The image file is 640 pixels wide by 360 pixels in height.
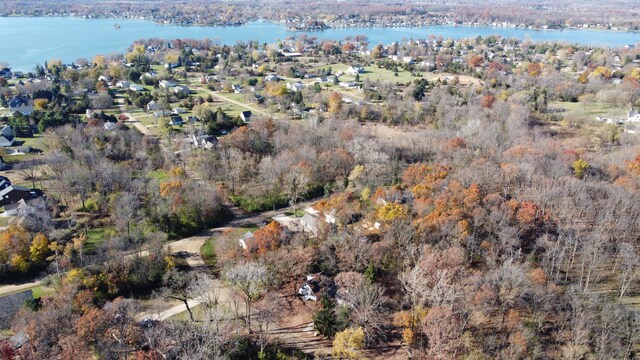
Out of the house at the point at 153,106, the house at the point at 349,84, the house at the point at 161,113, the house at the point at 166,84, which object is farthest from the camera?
the house at the point at 349,84

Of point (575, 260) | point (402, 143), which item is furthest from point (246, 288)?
point (402, 143)

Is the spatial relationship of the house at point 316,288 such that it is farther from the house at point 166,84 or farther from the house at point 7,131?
the house at point 166,84

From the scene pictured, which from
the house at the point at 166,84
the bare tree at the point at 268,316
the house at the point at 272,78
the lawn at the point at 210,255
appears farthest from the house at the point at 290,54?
the bare tree at the point at 268,316

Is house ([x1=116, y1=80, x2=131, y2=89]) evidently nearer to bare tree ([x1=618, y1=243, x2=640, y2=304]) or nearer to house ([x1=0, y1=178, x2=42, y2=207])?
house ([x1=0, y1=178, x2=42, y2=207])

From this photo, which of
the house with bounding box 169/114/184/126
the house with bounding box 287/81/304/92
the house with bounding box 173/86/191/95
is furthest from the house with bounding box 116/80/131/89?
the house with bounding box 287/81/304/92

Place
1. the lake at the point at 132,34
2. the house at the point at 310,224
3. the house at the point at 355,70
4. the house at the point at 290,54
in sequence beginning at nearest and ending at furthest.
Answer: the house at the point at 310,224
the house at the point at 355,70
the house at the point at 290,54
the lake at the point at 132,34

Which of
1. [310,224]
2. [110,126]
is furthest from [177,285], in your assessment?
[110,126]
